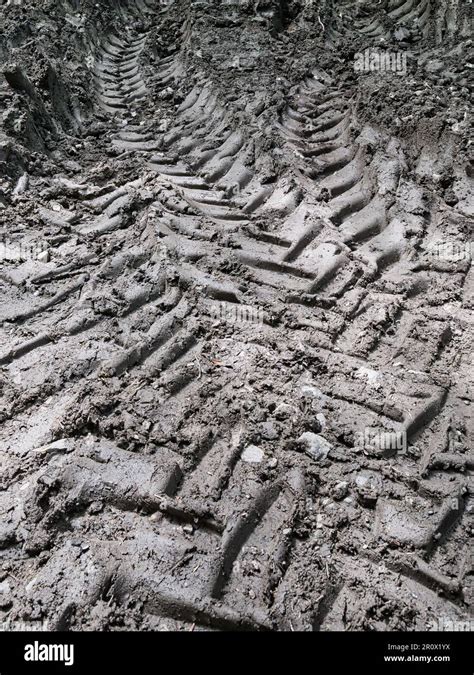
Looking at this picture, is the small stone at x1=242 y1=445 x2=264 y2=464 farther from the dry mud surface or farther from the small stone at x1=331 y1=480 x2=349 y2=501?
the small stone at x1=331 y1=480 x2=349 y2=501

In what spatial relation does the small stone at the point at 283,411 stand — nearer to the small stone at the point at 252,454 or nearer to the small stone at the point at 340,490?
the small stone at the point at 252,454

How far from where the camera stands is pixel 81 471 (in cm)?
227

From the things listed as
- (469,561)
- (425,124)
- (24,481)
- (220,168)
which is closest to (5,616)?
(24,481)

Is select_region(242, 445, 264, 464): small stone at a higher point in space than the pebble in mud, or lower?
higher

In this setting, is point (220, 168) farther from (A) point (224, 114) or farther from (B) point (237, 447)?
(B) point (237, 447)

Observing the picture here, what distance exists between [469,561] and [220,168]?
11.0ft

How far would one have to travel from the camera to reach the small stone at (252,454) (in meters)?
2.34

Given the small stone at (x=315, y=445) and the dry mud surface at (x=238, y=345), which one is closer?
the dry mud surface at (x=238, y=345)

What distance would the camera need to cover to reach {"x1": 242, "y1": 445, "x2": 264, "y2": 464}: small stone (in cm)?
234

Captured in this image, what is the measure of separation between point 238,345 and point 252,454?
2.27ft
